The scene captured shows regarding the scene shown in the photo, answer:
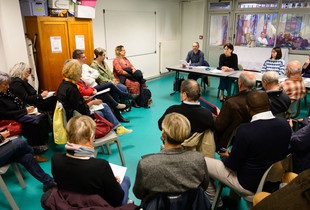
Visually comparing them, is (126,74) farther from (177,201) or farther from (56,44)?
(177,201)

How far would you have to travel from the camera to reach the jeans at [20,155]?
7.52 ft

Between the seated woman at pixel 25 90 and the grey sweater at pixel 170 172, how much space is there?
2.60 metres

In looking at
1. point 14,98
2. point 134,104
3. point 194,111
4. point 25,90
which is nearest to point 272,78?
point 194,111

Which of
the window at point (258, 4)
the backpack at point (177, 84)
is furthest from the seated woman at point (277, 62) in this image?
the window at point (258, 4)

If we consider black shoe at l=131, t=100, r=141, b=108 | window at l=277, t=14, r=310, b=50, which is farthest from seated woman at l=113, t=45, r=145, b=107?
window at l=277, t=14, r=310, b=50

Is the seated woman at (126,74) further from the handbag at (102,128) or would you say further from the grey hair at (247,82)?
the grey hair at (247,82)

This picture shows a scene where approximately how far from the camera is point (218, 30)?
27.2 feet

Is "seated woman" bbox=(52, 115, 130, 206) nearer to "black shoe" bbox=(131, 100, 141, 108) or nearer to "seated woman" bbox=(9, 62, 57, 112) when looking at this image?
"seated woman" bbox=(9, 62, 57, 112)

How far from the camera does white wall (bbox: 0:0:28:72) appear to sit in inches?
151

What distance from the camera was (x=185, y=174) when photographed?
4.70 ft

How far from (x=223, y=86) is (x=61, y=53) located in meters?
3.64

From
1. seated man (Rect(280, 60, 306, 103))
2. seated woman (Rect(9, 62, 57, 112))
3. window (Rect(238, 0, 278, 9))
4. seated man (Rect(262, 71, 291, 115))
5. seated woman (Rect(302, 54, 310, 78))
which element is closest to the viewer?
seated man (Rect(262, 71, 291, 115))

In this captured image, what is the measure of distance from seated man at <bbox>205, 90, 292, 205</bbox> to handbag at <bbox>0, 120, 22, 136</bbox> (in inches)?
97.4

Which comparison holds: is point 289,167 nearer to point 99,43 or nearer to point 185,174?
point 185,174
